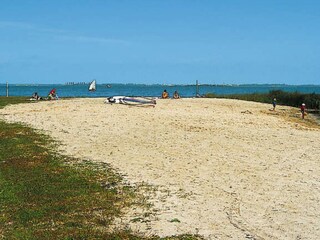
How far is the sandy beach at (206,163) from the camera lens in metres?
10.5

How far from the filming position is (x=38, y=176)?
46.5ft


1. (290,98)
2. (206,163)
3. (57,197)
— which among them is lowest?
(57,197)

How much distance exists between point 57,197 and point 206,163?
20.3 ft

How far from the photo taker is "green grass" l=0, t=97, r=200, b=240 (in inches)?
381

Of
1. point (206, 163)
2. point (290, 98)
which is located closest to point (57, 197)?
point (206, 163)

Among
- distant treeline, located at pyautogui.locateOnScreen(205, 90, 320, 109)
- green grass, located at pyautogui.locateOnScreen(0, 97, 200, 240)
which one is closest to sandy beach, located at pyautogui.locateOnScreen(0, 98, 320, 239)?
green grass, located at pyautogui.locateOnScreen(0, 97, 200, 240)

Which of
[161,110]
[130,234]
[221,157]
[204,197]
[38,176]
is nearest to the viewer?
[130,234]

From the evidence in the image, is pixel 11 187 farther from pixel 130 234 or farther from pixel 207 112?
pixel 207 112

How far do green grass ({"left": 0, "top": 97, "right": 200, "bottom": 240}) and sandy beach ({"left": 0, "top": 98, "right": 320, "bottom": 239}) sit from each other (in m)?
0.61

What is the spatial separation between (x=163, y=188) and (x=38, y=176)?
12.3 ft

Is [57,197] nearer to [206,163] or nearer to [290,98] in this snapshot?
[206,163]

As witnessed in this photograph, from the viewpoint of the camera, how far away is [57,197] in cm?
1208

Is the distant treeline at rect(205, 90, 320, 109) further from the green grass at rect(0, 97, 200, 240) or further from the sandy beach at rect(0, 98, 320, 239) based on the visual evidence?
the green grass at rect(0, 97, 200, 240)

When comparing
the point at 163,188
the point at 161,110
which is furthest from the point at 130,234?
the point at 161,110
